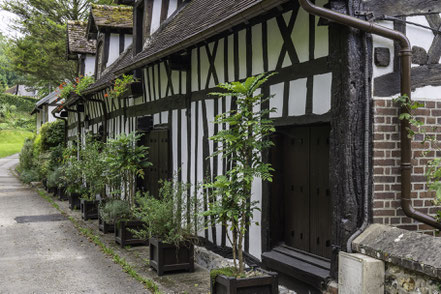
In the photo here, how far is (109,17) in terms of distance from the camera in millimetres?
14430

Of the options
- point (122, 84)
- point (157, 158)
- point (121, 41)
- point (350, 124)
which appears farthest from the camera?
point (121, 41)

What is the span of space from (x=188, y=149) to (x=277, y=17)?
3030 mm

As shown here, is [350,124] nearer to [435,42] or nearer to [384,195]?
[384,195]

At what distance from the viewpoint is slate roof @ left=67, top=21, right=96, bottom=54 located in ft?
58.5

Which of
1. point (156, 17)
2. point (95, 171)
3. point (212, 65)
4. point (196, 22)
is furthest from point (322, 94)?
point (95, 171)

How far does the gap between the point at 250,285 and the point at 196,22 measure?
14.9ft

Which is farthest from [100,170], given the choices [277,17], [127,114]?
[277,17]

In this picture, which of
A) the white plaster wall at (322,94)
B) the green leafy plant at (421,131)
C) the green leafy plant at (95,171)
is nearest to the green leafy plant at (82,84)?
the green leafy plant at (95,171)

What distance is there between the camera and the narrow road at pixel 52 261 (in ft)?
20.2

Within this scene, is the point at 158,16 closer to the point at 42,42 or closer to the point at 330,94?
the point at 330,94

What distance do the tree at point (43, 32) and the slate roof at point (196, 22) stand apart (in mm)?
12104

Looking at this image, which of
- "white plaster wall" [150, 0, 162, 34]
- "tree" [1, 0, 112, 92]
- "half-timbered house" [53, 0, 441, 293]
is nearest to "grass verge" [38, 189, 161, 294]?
"half-timbered house" [53, 0, 441, 293]

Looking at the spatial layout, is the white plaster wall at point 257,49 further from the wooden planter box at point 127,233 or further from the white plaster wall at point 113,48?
the white plaster wall at point 113,48

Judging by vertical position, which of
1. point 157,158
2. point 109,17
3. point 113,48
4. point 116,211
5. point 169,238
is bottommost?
point 169,238
